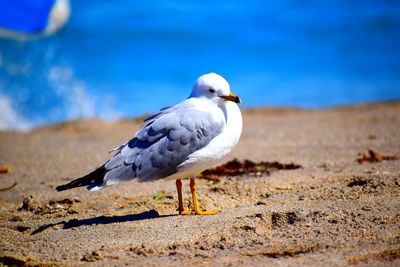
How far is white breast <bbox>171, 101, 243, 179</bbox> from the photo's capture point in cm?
410

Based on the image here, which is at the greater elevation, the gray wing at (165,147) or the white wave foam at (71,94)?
the white wave foam at (71,94)

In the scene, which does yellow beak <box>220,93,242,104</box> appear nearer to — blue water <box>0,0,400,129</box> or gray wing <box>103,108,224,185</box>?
gray wing <box>103,108,224,185</box>

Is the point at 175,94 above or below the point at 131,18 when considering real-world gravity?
below

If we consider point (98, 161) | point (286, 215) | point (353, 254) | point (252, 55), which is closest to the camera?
point (353, 254)

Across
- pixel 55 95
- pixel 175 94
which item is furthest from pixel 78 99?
pixel 175 94

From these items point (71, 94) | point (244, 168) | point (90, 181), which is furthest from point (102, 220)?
point (71, 94)

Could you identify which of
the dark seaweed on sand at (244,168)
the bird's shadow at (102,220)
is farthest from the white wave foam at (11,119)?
the bird's shadow at (102,220)

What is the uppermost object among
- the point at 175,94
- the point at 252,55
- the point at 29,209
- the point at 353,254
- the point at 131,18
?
the point at 131,18

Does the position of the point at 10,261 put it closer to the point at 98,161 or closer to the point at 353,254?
the point at 353,254

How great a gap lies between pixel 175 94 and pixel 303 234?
10.9 m

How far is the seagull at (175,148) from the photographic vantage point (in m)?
4.08

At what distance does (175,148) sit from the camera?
162 inches

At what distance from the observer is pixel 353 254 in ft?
10.5

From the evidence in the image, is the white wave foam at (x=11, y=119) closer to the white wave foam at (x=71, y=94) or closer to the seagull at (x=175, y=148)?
the white wave foam at (x=71, y=94)
